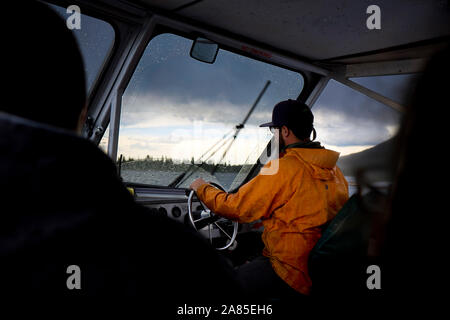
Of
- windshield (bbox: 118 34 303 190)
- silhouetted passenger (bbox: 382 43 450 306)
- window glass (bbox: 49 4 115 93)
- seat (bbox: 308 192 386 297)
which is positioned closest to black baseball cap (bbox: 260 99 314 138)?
seat (bbox: 308 192 386 297)

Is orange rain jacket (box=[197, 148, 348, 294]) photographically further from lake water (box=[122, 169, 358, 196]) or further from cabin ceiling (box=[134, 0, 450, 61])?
cabin ceiling (box=[134, 0, 450, 61])

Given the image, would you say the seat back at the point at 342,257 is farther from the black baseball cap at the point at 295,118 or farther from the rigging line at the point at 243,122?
the rigging line at the point at 243,122

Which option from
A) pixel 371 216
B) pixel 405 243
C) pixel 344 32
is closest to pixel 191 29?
pixel 344 32

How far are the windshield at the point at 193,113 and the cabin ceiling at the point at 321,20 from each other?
42cm

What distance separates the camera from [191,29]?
2664mm

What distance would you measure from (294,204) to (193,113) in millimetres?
1788

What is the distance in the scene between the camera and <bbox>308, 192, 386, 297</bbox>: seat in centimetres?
120

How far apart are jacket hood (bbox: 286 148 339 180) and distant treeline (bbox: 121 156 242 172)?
1.45 metres

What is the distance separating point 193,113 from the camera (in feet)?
11.2

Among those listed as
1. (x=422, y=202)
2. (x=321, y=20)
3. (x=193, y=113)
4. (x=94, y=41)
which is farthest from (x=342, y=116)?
(x=422, y=202)

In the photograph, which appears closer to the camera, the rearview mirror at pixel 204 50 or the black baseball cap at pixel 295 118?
the black baseball cap at pixel 295 118

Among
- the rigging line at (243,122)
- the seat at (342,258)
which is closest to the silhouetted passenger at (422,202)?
the seat at (342,258)

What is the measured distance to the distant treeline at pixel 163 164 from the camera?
290 centimetres

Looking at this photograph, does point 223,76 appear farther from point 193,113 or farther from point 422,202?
point 422,202
